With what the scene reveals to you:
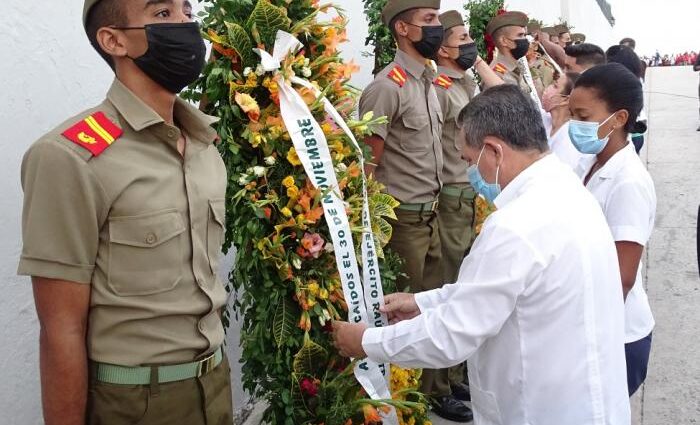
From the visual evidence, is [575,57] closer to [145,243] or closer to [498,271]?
[498,271]

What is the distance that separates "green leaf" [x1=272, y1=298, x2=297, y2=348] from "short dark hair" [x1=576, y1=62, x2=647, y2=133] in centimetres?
165

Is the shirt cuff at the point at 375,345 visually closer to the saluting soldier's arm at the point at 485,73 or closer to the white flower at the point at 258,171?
the white flower at the point at 258,171

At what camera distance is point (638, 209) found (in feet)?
8.50

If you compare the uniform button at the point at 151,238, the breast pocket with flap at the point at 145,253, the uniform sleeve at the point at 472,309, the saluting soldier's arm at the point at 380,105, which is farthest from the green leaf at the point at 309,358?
the saluting soldier's arm at the point at 380,105

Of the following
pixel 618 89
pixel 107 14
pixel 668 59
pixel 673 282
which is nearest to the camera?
pixel 107 14

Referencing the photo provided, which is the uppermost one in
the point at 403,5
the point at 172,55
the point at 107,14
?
the point at 107,14

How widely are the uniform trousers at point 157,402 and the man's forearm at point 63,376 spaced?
0.07 metres

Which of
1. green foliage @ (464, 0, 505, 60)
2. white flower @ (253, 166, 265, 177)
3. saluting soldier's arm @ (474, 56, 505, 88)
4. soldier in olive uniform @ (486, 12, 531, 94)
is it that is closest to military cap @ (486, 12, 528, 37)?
soldier in olive uniform @ (486, 12, 531, 94)

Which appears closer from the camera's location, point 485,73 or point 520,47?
point 485,73

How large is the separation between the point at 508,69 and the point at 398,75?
245 centimetres

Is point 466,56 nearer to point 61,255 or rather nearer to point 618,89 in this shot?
point 618,89

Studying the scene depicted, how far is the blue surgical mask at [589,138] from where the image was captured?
2.87 metres

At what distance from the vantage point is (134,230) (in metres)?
1.70

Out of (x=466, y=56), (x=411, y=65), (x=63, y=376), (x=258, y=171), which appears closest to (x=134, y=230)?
(x=63, y=376)
